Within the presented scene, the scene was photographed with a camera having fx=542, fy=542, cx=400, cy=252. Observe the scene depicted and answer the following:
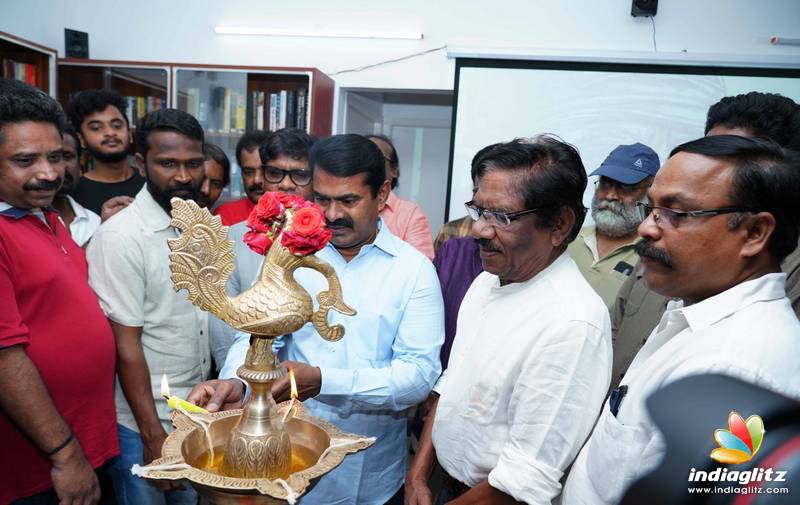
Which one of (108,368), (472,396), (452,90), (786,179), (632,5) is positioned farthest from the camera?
(452,90)

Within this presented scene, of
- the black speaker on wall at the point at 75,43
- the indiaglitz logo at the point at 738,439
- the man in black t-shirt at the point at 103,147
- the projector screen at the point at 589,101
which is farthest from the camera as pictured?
the black speaker on wall at the point at 75,43

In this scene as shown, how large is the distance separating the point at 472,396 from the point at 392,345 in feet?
1.29

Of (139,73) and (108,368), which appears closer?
(108,368)

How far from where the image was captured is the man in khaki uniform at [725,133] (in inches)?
74.7

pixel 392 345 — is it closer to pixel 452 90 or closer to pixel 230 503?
pixel 230 503

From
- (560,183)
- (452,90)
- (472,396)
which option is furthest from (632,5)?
(472,396)

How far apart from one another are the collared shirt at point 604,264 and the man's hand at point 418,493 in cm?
129

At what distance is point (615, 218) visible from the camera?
264 cm

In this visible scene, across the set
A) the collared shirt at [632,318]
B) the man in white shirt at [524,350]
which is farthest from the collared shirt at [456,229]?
the man in white shirt at [524,350]

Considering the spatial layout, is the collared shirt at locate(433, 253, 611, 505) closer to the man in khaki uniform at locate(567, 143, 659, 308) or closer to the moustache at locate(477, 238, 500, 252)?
the moustache at locate(477, 238, 500, 252)

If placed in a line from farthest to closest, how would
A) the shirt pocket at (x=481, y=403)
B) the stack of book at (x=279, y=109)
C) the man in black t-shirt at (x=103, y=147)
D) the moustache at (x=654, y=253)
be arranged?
the stack of book at (x=279, y=109)
the man in black t-shirt at (x=103, y=147)
the shirt pocket at (x=481, y=403)
the moustache at (x=654, y=253)

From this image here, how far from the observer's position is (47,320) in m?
1.71

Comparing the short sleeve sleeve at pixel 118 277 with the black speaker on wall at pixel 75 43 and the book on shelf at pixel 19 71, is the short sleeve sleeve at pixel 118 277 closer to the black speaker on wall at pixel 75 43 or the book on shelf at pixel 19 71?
the book on shelf at pixel 19 71

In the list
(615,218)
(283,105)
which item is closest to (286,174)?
(615,218)
